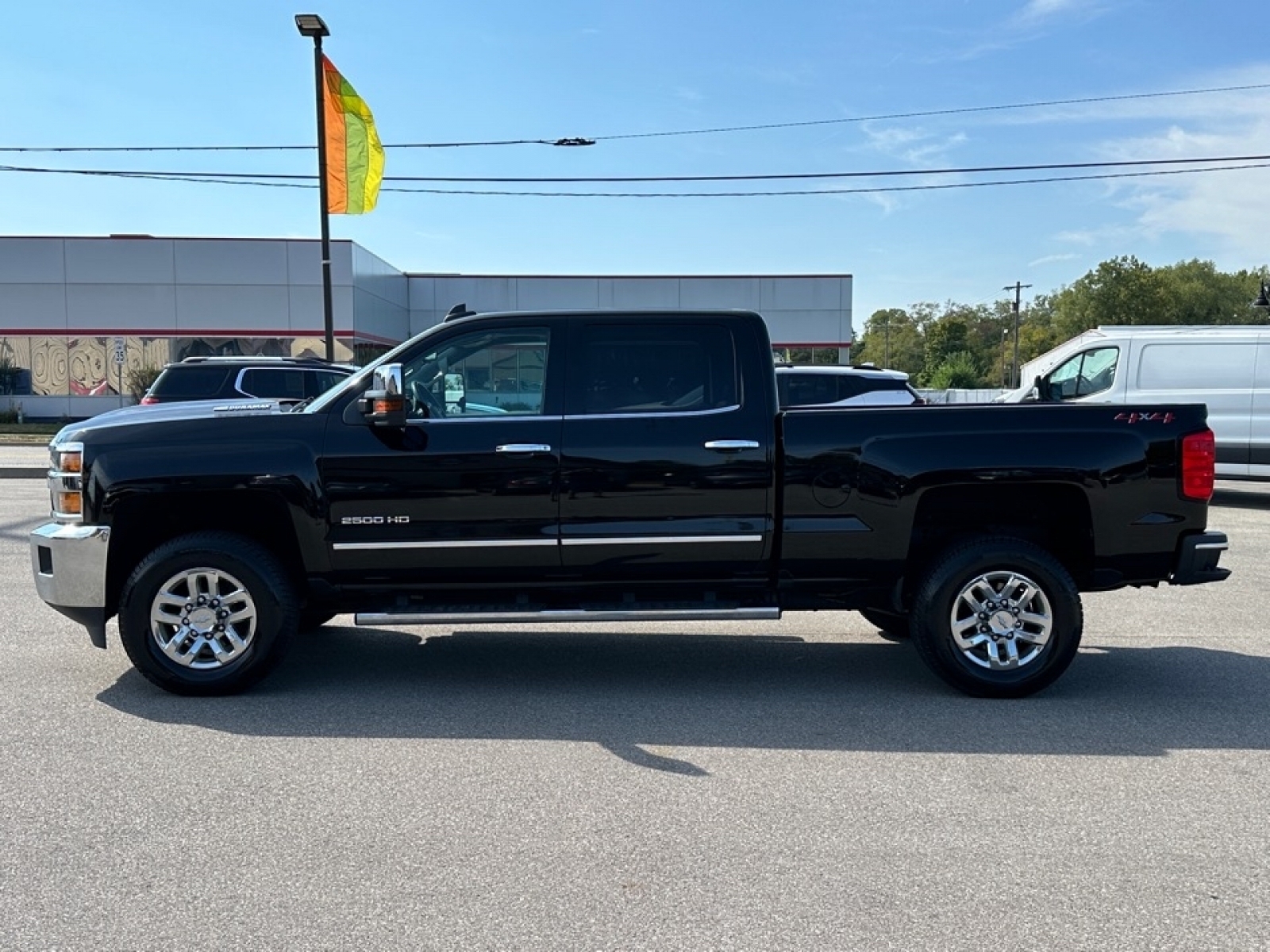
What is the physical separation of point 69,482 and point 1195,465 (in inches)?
236

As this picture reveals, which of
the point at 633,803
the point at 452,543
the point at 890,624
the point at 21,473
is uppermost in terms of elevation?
the point at 452,543

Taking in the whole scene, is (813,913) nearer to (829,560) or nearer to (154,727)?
(829,560)

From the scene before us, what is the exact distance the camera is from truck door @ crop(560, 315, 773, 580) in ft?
18.5

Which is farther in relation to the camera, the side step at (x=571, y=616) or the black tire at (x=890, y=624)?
the black tire at (x=890, y=624)

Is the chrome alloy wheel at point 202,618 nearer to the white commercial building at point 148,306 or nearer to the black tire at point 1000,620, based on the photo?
the black tire at point 1000,620

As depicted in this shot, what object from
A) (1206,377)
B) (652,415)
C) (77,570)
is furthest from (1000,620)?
(1206,377)

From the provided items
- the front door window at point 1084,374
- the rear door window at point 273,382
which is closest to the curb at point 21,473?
the rear door window at point 273,382

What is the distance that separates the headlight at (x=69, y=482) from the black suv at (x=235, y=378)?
9.82 m

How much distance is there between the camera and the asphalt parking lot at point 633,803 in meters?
3.30

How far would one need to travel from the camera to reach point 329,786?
4395 mm

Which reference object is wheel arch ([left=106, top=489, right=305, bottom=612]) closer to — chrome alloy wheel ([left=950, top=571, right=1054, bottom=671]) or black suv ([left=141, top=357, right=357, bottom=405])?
chrome alloy wheel ([left=950, top=571, right=1054, bottom=671])

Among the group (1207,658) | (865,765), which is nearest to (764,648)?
(865,765)

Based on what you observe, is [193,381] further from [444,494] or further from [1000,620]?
[1000,620]

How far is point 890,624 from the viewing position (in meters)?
6.90
